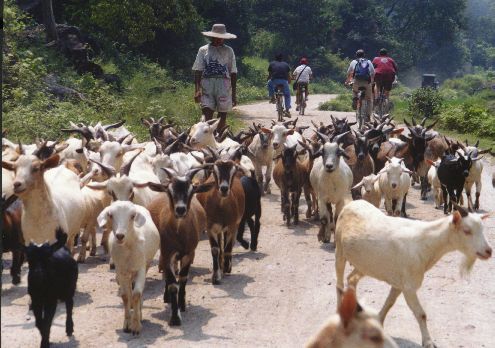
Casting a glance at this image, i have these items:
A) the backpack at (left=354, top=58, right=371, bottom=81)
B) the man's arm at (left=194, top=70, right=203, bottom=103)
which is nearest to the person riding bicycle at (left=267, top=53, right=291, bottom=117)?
the backpack at (left=354, top=58, right=371, bottom=81)

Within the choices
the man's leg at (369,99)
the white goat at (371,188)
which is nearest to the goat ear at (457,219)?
the white goat at (371,188)

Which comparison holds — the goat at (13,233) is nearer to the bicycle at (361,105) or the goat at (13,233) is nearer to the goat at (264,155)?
the goat at (264,155)

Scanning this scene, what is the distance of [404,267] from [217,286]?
8.37ft

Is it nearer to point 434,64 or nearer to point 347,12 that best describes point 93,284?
point 347,12

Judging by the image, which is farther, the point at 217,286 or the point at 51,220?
the point at 217,286

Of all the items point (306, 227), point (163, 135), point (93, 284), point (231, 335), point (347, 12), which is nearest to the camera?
point (231, 335)

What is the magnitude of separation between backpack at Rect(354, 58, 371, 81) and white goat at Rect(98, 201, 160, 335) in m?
11.7

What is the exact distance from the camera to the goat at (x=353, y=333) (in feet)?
8.68

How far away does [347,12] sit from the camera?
51.6 meters

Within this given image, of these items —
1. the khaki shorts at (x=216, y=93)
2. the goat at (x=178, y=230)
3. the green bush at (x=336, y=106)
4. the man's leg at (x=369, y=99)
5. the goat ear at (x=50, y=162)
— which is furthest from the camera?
the green bush at (x=336, y=106)

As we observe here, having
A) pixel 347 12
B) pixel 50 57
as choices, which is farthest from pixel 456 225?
pixel 347 12

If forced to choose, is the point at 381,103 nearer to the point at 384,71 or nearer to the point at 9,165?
the point at 384,71

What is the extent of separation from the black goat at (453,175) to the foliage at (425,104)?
12.9 meters

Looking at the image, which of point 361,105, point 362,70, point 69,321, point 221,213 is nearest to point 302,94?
point 361,105
